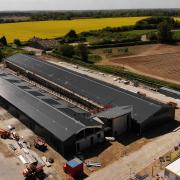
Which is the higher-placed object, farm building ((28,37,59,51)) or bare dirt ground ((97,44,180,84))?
farm building ((28,37,59,51))

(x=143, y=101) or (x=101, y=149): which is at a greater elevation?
(x=143, y=101)

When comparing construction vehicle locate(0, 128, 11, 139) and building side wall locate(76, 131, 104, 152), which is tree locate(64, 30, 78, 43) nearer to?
construction vehicle locate(0, 128, 11, 139)

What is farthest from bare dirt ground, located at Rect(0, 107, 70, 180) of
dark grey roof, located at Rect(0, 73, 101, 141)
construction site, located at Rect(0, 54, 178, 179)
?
dark grey roof, located at Rect(0, 73, 101, 141)

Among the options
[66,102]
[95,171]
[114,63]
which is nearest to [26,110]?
[66,102]

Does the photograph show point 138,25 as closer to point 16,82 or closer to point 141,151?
Result: point 16,82

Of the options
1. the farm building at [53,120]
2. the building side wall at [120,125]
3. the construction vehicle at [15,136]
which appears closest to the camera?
the farm building at [53,120]

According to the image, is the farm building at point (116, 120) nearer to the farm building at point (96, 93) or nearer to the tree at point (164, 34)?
the farm building at point (96, 93)

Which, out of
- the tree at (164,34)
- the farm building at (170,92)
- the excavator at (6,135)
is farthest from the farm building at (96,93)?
the tree at (164,34)
